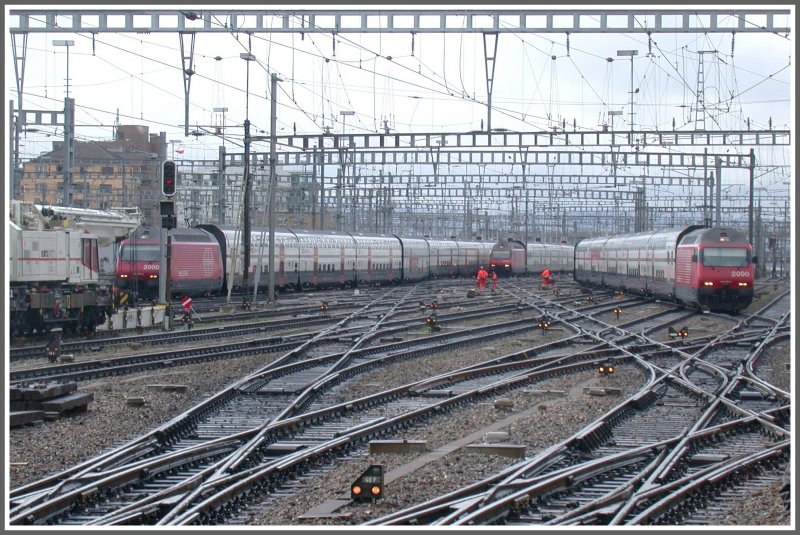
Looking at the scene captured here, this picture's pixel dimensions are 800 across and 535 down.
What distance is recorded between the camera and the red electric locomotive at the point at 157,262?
1468 inches

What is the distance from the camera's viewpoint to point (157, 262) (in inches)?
1484

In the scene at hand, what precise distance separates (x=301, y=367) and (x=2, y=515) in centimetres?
1155

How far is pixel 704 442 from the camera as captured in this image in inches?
468

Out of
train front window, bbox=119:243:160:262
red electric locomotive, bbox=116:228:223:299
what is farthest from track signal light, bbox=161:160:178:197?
train front window, bbox=119:243:160:262

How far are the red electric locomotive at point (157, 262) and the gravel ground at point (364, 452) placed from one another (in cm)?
1800

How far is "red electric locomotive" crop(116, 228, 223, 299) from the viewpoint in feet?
122

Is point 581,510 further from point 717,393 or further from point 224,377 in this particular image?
point 224,377

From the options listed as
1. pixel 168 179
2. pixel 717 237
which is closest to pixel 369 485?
pixel 168 179

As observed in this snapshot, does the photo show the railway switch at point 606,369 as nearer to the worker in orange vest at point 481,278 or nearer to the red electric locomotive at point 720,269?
the red electric locomotive at point 720,269

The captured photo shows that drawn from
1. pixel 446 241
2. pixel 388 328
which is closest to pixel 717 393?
pixel 388 328

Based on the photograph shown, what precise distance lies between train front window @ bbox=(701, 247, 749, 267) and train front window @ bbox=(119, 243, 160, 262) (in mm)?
18087

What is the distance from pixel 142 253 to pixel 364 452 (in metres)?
27.9

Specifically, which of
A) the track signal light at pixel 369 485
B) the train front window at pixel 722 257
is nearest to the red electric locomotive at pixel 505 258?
the train front window at pixel 722 257

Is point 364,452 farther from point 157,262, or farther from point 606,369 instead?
point 157,262
